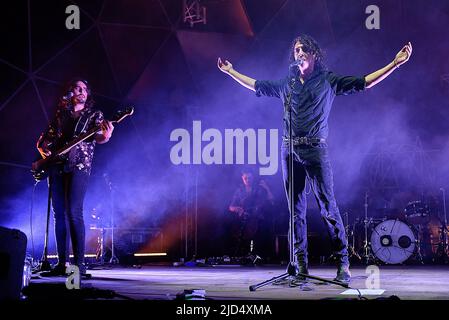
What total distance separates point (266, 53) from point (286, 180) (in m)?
4.67

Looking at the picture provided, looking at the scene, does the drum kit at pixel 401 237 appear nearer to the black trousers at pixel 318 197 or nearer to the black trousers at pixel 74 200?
the black trousers at pixel 318 197

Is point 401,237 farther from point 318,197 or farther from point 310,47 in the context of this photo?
point 310,47

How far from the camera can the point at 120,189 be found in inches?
367

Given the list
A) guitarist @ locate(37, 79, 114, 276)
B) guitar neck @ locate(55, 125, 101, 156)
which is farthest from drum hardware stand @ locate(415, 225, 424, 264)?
guitar neck @ locate(55, 125, 101, 156)

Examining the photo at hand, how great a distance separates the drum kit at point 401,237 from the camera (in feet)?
27.1

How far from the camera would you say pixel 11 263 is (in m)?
3.30

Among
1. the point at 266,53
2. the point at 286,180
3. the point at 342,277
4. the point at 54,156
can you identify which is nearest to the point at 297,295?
the point at 342,277

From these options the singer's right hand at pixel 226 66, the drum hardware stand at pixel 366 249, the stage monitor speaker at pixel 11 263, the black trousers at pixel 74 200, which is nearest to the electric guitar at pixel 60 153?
the black trousers at pixel 74 200

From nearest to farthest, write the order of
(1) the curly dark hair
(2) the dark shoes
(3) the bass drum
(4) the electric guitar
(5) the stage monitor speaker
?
(5) the stage monitor speaker
(2) the dark shoes
(1) the curly dark hair
(4) the electric guitar
(3) the bass drum

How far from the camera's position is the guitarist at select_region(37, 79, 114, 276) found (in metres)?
5.07

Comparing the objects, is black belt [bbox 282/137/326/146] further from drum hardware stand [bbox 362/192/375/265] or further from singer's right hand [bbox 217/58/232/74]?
drum hardware stand [bbox 362/192/375/265]
